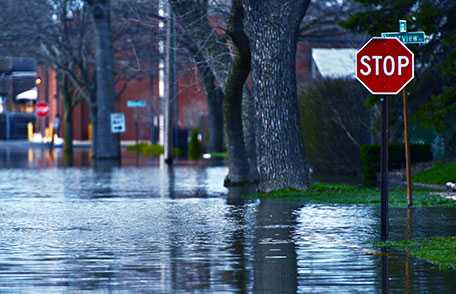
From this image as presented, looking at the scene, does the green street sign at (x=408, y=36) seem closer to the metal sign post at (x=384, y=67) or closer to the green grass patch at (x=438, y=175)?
the metal sign post at (x=384, y=67)

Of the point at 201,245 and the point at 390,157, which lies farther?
the point at 390,157

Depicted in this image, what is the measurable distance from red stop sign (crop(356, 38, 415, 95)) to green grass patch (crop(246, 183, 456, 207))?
24.0ft

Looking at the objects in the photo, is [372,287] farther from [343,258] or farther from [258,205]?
[258,205]

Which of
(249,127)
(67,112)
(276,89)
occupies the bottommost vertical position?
(249,127)

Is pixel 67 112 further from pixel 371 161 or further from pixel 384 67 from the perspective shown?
pixel 384 67

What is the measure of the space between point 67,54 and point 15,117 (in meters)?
63.7

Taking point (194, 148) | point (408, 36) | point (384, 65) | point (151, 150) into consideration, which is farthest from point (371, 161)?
point (151, 150)

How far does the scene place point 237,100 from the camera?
3334 centimetres

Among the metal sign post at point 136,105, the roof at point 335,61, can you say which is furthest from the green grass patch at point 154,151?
the roof at point 335,61

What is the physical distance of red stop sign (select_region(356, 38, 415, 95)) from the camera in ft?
57.1

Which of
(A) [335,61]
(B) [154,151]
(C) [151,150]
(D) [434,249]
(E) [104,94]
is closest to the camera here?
(D) [434,249]

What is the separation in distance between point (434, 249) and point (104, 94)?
44.1 meters

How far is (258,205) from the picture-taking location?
25.9 metres

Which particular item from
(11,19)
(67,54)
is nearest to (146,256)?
(11,19)
